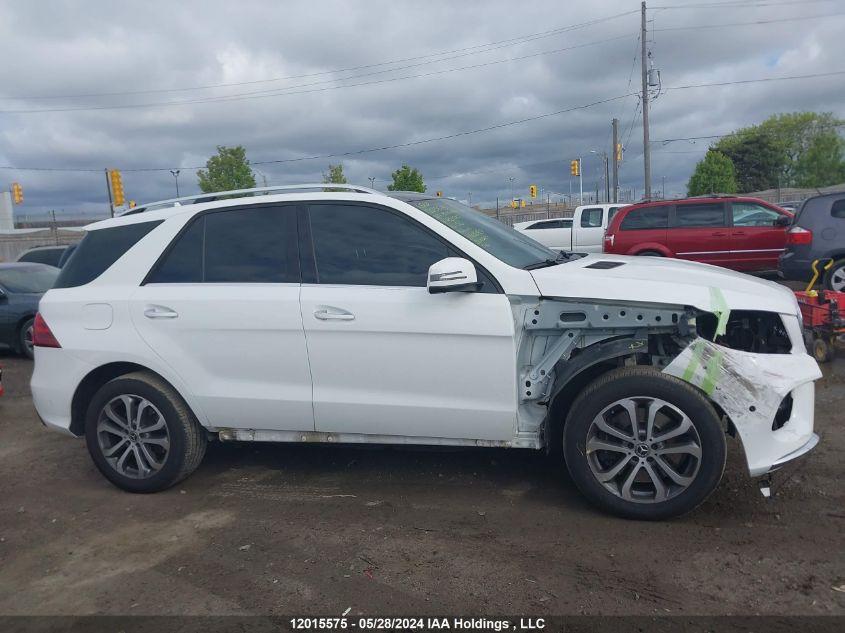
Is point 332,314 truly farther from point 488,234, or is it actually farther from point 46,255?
point 46,255

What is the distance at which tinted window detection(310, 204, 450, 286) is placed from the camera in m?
4.00

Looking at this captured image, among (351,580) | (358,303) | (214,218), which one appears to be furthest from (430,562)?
(214,218)

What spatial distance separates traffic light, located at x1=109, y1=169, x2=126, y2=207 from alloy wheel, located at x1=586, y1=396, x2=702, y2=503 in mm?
31646

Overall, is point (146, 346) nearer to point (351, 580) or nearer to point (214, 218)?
point (214, 218)

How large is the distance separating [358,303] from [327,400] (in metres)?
0.63

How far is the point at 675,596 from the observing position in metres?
2.98

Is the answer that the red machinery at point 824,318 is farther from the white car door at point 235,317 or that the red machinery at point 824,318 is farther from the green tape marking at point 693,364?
the white car door at point 235,317

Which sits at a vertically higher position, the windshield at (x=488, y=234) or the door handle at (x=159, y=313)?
the windshield at (x=488, y=234)

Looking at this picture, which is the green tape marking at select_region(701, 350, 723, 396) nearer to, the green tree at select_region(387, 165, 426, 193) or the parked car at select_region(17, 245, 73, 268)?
the parked car at select_region(17, 245, 73, 268)

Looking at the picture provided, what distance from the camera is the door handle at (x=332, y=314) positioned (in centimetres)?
396

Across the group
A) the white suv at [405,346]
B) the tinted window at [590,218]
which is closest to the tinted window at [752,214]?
the tinted window at [590,218]

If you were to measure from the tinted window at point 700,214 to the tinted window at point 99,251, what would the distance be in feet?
37.2

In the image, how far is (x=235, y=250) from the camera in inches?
172

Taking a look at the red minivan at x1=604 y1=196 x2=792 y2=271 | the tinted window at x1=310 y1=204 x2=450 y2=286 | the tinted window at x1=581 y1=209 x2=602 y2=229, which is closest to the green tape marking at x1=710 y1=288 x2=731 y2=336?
the tinted window at x1=310 y1=204 x2=450 y2=286
